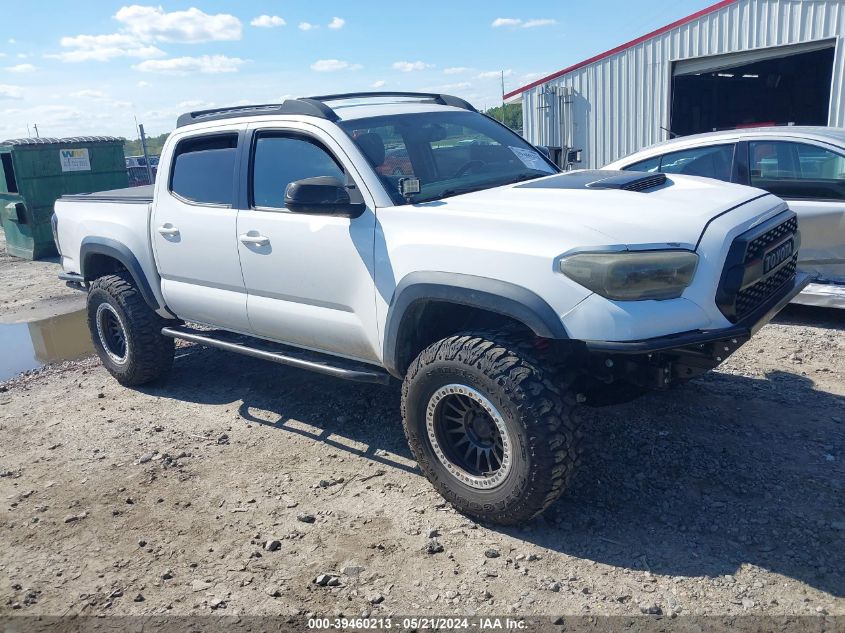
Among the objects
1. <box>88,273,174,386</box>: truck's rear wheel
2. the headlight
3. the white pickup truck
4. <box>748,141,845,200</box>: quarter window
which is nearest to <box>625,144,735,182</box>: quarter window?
<box>748,141,845,200</box>: quarter window

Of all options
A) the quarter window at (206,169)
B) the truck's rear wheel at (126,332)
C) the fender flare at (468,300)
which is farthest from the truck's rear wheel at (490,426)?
the truck's rear wheel at (126,332)

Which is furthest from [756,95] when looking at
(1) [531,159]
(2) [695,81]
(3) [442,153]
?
(3) [442,153]

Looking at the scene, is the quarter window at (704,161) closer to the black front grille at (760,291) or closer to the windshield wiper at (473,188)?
the windshield wiper at (473,188)

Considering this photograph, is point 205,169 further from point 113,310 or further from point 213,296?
point 113,310

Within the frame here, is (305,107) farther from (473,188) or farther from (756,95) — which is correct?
(756,95)

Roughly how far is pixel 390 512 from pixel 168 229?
2.62m

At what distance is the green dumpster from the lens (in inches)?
516

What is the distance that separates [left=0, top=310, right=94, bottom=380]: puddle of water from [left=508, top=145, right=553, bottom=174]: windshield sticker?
477 centimetres

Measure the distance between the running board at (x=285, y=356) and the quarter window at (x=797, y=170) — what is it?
4093 mm

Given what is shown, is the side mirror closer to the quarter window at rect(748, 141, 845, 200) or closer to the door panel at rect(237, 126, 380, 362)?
the door panel at rect(237, 126, 380, 362)

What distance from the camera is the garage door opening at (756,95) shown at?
754 inches

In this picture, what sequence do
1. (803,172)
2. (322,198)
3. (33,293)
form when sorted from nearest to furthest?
(322,198) < (803,172) < (33,293)

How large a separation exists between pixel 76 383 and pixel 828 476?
18.4 feet

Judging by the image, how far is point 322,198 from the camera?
152 inches
